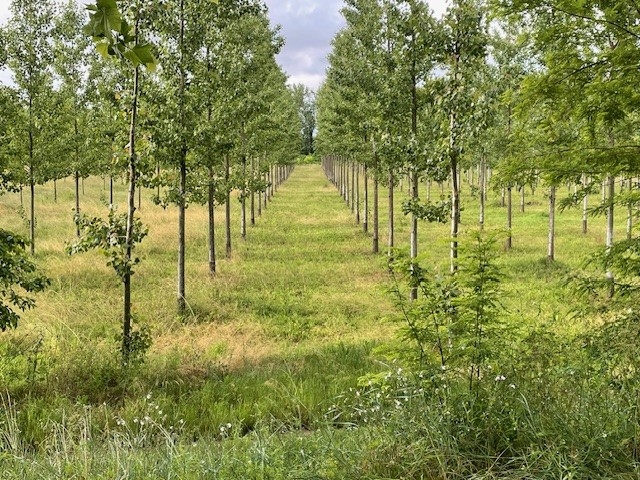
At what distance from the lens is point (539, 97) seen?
206 inches

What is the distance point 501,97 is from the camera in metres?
5.54

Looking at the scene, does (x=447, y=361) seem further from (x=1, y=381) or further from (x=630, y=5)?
(x=1, y=381)

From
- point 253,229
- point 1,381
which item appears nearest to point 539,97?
point 1,381

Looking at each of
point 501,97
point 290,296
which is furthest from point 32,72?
point 501,97

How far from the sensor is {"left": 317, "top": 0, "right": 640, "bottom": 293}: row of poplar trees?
4977mm

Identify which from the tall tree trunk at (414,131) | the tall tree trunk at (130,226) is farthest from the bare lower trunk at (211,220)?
the tall tree trunk at (130,226)

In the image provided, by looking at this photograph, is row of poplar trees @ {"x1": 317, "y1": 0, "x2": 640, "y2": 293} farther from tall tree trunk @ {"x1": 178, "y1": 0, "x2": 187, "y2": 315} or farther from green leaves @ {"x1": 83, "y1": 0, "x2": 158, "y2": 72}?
tall tree trunk @ {"x1": 178, "y1": 0, "x2": 187, "y2": 315}

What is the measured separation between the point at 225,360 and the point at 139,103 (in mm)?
5607

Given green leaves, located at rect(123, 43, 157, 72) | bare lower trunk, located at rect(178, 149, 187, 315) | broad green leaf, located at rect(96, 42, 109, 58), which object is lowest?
bare lower trunk, located at rect(178, 149, 187, 315)

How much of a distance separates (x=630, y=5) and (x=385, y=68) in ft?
27.9

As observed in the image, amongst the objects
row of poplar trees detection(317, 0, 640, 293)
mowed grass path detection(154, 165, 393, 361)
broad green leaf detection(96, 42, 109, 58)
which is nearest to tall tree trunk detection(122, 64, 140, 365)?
mowed grass path detection(154, 165, 393, 361)

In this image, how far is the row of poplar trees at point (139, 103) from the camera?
7.34 m

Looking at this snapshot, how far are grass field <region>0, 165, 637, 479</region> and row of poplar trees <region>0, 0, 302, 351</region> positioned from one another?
958mm

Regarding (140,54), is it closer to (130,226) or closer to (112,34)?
(112,34)
